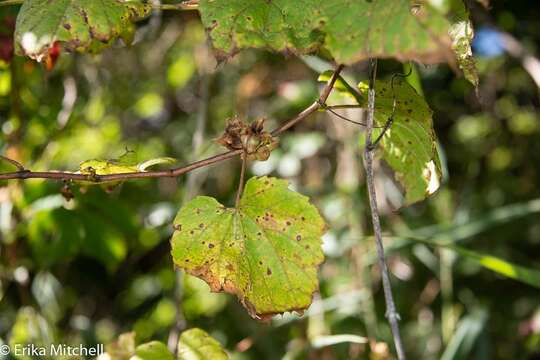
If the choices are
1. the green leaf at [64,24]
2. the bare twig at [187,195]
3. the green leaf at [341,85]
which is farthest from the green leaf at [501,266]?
the green leaf at [64,24]

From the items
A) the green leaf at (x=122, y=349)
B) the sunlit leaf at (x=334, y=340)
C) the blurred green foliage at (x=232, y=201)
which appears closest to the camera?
the green leaf at (x=122, y=349)

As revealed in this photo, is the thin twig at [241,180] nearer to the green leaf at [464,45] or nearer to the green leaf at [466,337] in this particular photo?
the green leaf at [464,45]

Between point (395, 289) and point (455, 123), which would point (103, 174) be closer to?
point (395, 289)

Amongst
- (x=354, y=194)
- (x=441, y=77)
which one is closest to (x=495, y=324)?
(x=354, y=194)

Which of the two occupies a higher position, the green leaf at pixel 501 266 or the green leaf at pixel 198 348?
the green leaf at pixel 198 348

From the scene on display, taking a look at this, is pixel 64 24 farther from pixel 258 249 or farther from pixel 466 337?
pixel 466 337

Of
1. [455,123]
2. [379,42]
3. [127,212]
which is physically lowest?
[455,123]
